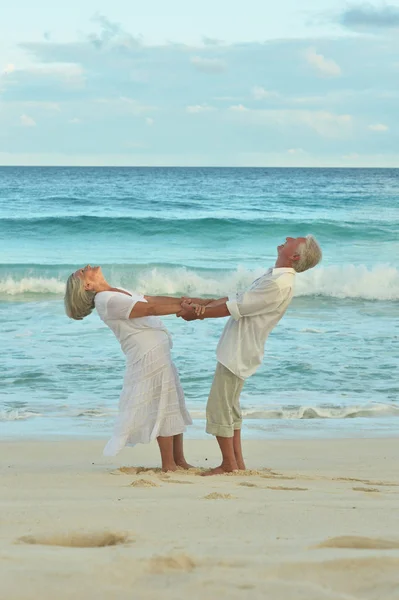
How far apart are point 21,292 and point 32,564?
15837mm

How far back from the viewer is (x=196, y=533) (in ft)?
11.8

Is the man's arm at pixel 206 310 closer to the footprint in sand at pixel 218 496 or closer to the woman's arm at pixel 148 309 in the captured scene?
the woman's arm at pixel 148 309

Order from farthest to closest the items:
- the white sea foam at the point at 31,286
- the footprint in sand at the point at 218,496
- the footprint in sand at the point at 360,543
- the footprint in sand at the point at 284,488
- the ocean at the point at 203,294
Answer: the white sea foam at the point at 31,286, the ocean at the point at 203,294, the footprint in sand at the point at 284,488, the footprint in sand at the point at 218,496, the footprint in sand at the point at 360,543

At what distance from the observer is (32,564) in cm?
312

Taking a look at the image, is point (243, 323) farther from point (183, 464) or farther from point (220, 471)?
point (183, 464)

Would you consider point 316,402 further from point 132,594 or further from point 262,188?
point 262,188

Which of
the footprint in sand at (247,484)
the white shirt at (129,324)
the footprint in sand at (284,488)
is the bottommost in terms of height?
the footprint in sand at (247,484)

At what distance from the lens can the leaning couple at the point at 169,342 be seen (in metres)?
5.30

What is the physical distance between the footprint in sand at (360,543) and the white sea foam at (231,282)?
46.5 ft

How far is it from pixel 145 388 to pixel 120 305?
0.58 metres

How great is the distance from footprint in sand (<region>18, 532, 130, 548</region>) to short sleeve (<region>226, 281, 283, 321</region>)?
1.98m

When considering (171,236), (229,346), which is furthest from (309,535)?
(171,236)

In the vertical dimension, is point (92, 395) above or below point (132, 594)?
below

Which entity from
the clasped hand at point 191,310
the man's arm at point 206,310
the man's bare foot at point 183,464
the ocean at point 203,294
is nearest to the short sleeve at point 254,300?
the man's arm at point 206,310
